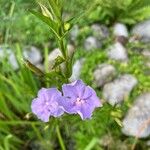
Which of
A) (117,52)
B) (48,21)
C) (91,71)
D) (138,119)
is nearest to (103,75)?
(91,71)

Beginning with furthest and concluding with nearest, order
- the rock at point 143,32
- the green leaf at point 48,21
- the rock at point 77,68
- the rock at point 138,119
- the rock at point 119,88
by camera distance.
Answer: the rock at point 143,32
the rock at point 77,68
the rock at point 119,88
the rock at point 138,119
the green leaf at point 48,21

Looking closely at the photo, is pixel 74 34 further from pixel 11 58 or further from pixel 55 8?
pixel 55 8

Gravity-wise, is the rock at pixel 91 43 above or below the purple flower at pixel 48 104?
below

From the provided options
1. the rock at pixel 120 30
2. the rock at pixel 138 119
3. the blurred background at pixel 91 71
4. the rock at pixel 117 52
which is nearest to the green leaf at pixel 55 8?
the blurred background at pixel 91 71

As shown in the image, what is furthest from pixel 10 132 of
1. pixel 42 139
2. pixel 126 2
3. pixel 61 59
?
pixel 61 59

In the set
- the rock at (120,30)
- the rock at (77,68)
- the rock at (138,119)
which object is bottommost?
the rock at (138,119)

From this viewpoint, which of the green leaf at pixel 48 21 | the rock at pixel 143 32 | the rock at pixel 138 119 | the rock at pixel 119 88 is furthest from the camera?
the rock at pixel 143 32

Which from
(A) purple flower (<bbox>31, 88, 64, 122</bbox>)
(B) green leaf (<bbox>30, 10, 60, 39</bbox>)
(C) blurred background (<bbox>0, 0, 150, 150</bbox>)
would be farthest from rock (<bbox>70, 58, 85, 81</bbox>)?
(B) green leaf (<bbox>30, 10, 60, 39</bbox>)

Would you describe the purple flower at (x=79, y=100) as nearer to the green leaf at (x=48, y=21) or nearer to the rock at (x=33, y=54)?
the green leaf at (x=48, y=21)
